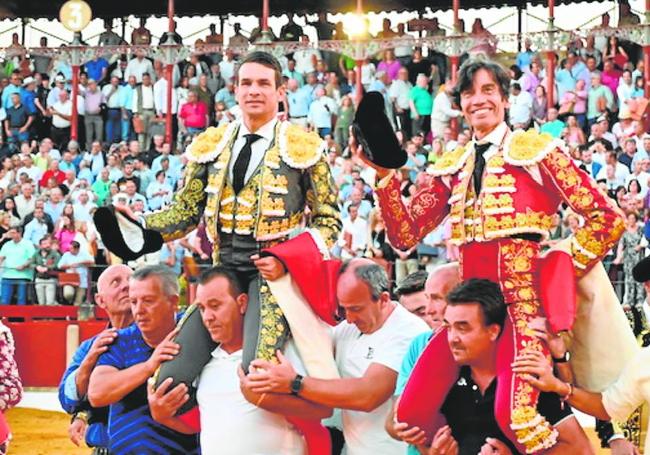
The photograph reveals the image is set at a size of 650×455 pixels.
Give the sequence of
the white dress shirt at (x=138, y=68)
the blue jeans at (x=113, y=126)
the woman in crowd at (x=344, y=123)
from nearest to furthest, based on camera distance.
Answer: the woman in crowd at (x=344, y=123) → the blue jeans at (x=113, y=126) → the white dress shirt at (x=138, y=68)

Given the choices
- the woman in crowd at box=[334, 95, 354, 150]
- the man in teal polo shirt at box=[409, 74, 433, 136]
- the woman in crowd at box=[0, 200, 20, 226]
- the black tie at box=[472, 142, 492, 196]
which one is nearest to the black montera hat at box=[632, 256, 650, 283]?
the black tie at box=[472, 142, 492, 196]

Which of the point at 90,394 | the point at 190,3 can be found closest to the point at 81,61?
the point at 190,3

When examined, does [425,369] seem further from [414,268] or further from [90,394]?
[414,268]

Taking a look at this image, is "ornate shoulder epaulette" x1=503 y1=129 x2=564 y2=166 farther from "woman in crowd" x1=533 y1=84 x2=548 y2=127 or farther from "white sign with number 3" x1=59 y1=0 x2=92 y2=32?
"white sign with number 3" x1=59 y1=0 x2=92 y2=32

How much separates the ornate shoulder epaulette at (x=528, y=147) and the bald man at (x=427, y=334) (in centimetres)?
56

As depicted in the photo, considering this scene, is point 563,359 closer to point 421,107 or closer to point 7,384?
point 7,384

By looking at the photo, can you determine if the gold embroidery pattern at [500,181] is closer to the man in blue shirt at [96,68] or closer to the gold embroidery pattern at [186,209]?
the gold embroidery pattern at [186,209]

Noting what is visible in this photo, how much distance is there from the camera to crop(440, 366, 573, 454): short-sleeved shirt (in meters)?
4.27

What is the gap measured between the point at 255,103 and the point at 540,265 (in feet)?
3.71

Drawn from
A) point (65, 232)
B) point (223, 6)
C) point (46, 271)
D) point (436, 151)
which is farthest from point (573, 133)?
point (223, 6)

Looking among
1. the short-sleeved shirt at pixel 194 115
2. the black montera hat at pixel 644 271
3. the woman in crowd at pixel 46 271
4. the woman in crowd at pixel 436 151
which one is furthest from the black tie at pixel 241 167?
the short-sleeved shirt at pixel 194 115

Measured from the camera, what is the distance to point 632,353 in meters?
4.36

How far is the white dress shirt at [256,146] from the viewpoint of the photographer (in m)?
4.74

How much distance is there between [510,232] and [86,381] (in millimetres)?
1810
